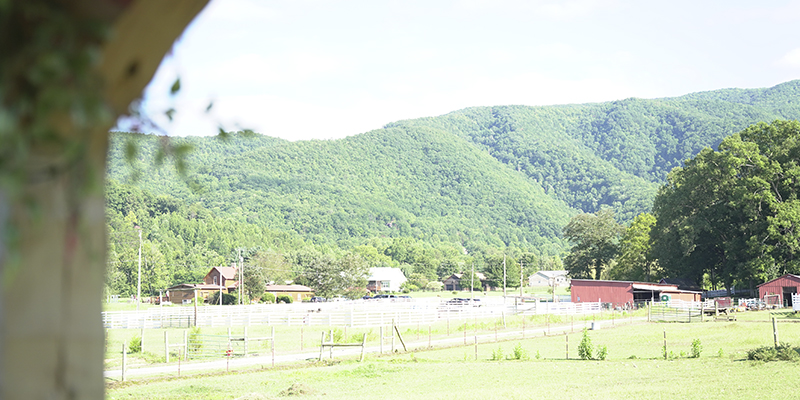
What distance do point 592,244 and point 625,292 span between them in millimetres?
32341

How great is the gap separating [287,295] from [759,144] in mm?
57157

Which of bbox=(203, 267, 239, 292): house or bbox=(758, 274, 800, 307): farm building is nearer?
bbox=(758, 274, 800, 307): farm building

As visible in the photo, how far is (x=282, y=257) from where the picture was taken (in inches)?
4166

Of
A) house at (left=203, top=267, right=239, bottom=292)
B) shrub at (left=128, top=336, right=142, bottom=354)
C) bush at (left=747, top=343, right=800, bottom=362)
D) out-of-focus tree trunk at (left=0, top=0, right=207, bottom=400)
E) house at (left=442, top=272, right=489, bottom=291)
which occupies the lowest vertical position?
house at (left=442, top=272, right=489, bottom=291)

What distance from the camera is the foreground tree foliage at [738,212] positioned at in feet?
204

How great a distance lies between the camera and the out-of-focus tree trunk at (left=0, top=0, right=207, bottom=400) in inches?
71.7

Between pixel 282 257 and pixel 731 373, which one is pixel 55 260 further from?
pixel 282 257

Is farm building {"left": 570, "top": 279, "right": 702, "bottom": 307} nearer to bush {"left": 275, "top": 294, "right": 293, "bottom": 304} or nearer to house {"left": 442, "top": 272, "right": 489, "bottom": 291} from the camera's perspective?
bush {"left": 275, "top": 294, "right": 293, "bottom": 304}

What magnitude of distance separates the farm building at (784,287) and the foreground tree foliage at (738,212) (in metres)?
3.05

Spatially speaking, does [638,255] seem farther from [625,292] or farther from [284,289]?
[284,289]

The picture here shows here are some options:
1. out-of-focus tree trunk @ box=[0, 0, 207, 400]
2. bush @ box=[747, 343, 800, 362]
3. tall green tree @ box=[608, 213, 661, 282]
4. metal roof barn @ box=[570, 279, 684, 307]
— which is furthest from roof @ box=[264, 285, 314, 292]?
out-of-focus tree trunk @ box=[0, 0, 207, 400]

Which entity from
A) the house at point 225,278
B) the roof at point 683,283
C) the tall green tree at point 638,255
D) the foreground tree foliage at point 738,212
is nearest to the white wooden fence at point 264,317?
the roof at point 683,283

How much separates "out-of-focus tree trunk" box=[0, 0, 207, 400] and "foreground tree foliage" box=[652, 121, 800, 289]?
6823cm

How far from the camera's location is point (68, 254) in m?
1.93
